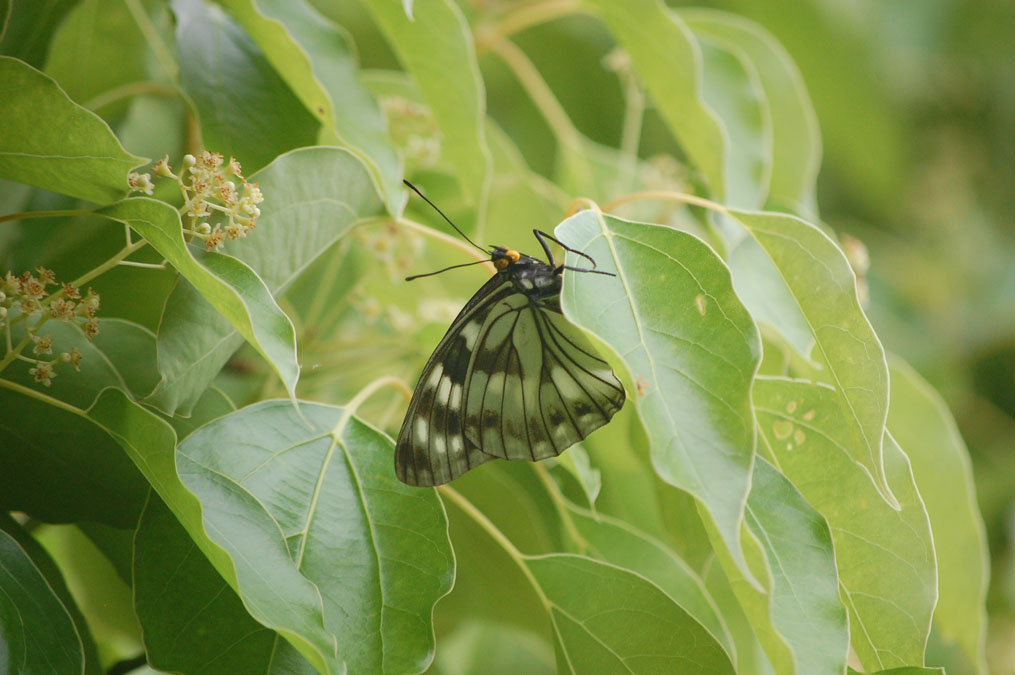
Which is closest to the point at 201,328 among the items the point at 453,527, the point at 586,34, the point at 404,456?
the point at 404,456

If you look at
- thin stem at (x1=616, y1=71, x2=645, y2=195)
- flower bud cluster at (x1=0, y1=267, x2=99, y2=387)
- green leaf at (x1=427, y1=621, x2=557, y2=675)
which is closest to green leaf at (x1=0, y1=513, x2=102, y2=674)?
flower bud cluster at (x1=0, y1=267, x2=99, y2=387)

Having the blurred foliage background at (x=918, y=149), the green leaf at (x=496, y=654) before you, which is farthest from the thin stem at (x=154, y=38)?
the green leaf at (x=496, y=654)

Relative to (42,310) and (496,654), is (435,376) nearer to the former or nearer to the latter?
(42,310)

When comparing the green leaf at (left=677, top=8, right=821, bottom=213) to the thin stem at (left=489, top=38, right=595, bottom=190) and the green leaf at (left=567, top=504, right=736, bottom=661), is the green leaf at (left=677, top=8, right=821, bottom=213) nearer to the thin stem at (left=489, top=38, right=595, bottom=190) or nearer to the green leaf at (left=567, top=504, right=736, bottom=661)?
the thin stem at (left=489, top=38, right=595, bottom=190)

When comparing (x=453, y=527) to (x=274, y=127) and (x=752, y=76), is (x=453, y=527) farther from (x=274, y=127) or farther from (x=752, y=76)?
(x=752, y=76)

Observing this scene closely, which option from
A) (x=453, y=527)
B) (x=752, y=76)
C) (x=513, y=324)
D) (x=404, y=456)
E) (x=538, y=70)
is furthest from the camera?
(x=538, y=70)
